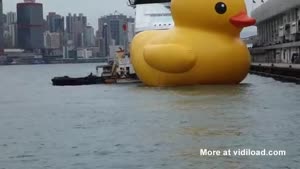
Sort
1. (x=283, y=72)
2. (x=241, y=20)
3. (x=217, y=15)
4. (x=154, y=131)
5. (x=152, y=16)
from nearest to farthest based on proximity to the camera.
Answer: (x=154, y=131) < (x=241, y=20) < (x=217, y=15) < (x=283, y=72) < (x=152, y=16)

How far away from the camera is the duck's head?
32281 mm

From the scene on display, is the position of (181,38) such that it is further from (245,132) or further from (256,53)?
(256,53)

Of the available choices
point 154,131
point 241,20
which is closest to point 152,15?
point 241,20

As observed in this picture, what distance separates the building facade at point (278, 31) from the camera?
2402 inches

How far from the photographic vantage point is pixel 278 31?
75.6m

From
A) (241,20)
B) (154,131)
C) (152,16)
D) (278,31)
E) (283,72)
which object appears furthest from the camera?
(278,31)

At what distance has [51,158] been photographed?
1552cm

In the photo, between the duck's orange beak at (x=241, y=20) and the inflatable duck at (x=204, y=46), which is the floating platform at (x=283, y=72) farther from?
the duck's orange beak at (x=241, y=20)

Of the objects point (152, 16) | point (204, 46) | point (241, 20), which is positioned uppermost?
point (152, 16)

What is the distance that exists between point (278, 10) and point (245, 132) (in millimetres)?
54617

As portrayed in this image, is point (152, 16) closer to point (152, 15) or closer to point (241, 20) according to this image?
point (152, 15)

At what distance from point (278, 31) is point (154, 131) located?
58.6 meters

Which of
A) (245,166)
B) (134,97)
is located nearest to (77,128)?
(245,166)

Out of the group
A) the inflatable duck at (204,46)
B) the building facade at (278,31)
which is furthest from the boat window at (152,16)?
the inflatable duck at (204,46)
